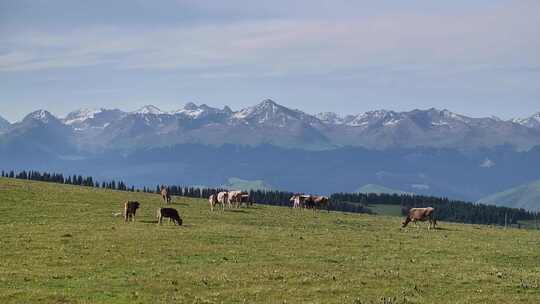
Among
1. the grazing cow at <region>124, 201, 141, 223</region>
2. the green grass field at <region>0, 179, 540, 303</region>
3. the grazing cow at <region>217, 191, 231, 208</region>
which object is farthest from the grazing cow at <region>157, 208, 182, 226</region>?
the grazing cow at <region>217, 191, 231, 208</region>

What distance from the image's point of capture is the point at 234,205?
79.5 m

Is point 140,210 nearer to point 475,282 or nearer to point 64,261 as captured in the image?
point 64,261

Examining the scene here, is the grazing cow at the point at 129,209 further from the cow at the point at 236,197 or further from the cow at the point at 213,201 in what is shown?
the cow at the point at 236,197

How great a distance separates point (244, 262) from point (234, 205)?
44.0 metres

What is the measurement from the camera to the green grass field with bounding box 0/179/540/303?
27656 millimetres

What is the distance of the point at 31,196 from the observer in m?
66.1

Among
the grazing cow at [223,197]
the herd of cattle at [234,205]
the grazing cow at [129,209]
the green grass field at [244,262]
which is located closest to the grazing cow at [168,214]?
the herd of cattle at [234,205]

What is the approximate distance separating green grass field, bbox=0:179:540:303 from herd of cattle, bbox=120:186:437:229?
136cm

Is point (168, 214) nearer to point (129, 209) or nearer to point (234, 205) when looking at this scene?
point (129, 209)

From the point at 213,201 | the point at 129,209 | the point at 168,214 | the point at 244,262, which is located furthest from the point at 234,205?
the point at 244,262

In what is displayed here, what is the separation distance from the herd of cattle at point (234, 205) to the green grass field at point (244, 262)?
1.36 meters

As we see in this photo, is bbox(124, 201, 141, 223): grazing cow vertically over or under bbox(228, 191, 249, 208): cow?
under

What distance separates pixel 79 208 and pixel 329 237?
81.5ft

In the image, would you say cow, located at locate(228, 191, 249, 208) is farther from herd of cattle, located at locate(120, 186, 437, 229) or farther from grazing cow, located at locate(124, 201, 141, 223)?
grazing cow, located at locate(124, 201, 141, 223)
